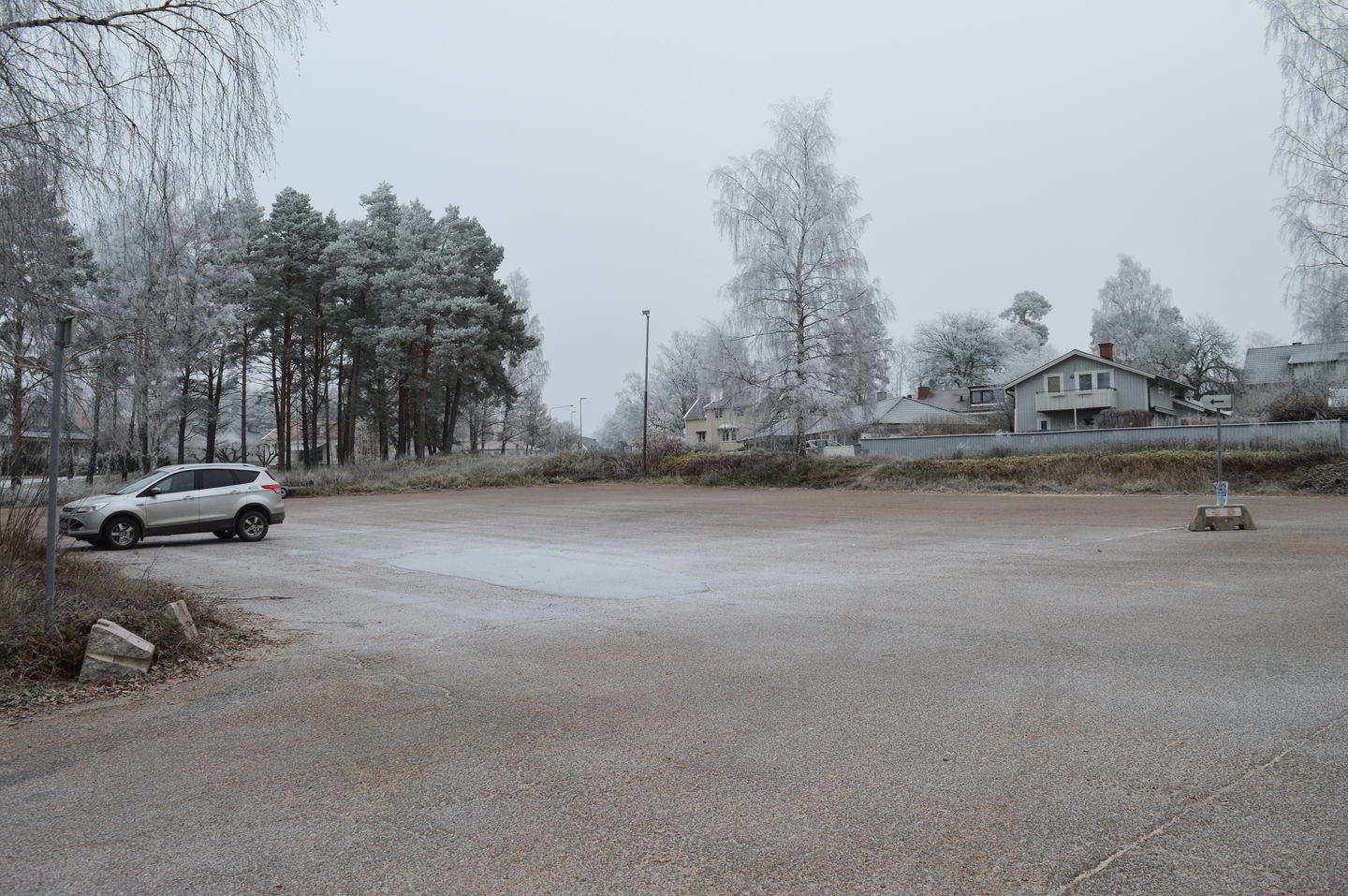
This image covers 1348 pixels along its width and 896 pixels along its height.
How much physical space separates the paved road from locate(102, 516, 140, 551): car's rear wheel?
853 cm

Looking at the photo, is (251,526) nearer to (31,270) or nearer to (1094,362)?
(31,270)

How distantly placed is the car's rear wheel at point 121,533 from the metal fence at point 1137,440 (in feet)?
98.0

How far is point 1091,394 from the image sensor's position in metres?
53.9

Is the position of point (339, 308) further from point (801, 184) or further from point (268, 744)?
point (268, 744)

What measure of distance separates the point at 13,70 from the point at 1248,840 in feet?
26.8

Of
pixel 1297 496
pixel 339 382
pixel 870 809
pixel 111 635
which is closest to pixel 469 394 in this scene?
pixel 339 382

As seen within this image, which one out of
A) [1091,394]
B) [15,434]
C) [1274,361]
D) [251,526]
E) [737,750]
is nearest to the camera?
[737,750]

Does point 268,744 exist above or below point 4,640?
below

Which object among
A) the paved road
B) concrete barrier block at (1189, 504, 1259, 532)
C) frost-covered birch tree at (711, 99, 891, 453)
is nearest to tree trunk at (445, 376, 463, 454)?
frost-covered birch tree at (711, 99, 891, 453)

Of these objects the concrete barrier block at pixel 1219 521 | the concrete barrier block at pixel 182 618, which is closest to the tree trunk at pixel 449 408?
the concrete barrier block at pixel 1219 521

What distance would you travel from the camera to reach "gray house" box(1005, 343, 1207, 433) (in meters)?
53.0

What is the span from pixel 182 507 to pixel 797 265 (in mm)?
29798

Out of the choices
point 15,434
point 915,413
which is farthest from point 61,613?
point 915,413

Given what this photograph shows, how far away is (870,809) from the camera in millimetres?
3793
